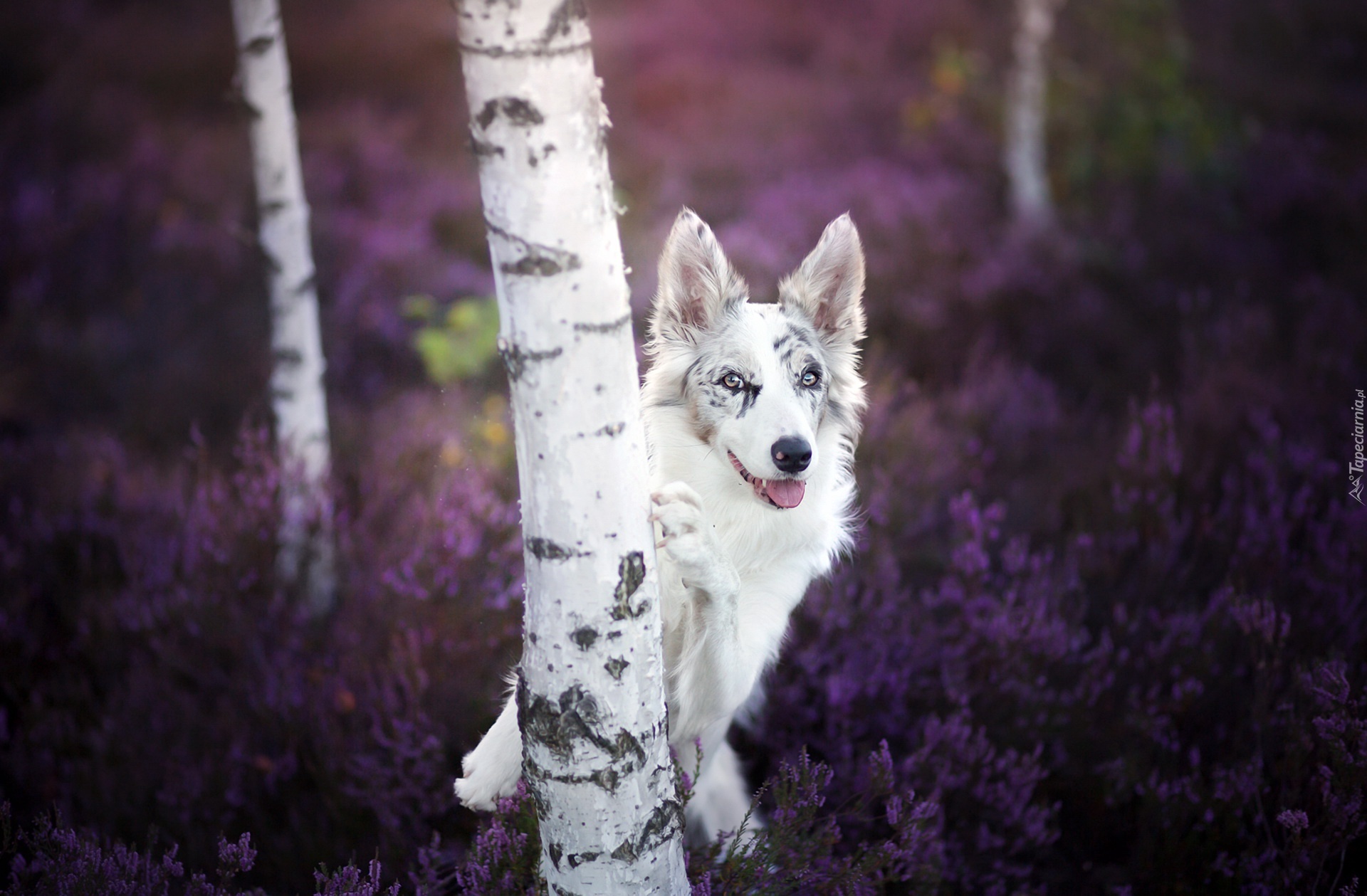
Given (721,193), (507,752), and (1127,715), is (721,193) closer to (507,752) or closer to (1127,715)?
(1127,715)

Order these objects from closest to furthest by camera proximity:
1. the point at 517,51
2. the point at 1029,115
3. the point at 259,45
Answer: the point at 517,51
the point at 259,45
the point at 1029,115

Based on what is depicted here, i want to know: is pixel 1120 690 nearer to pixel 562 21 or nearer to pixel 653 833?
pixel 653 833

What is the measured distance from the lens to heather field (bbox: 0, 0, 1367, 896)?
2.42 m

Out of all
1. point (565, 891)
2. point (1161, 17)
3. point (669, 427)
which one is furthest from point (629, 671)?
point (1161, 17)

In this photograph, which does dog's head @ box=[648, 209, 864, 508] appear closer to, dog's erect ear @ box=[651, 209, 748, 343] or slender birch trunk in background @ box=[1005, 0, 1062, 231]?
dog's erect ear @ box=[651, 209, 748, 343]

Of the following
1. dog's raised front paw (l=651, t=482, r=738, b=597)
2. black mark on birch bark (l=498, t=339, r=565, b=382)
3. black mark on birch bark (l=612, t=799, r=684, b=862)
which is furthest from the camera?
dog's raised front paw (l=651, t=482, r=738, b=597)

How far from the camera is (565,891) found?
5.35ft

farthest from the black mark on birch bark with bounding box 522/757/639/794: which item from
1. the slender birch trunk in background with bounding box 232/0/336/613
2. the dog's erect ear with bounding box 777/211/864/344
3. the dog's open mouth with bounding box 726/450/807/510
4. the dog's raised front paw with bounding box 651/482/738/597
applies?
the slender birch trunk in background with bounding box 232/0/336/613

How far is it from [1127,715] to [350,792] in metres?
2.35

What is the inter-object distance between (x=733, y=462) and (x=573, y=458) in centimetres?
80

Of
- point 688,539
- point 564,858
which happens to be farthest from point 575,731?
point 688,539

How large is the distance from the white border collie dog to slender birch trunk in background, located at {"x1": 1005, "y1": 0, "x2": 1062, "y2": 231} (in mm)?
4648

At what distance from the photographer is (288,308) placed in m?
3.27

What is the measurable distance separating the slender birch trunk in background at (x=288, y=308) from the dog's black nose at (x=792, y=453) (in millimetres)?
2163
